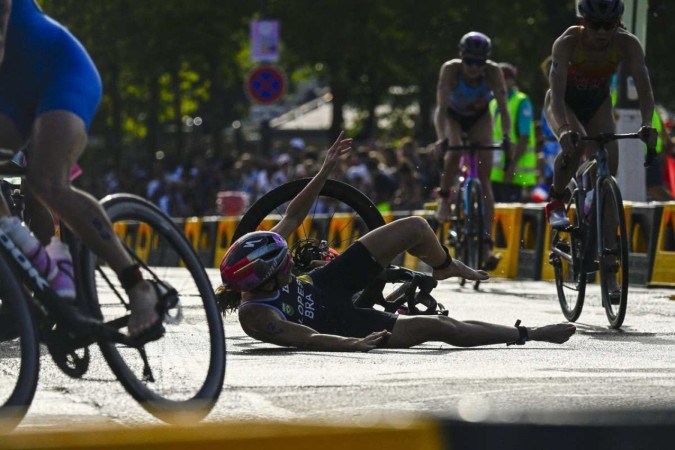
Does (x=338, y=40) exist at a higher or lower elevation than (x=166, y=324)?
lower

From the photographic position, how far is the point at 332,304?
→ 8922mm

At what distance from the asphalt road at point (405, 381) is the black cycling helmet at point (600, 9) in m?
1.90

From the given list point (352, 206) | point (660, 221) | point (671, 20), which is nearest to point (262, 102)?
point (671, 20)

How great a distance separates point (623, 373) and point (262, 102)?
24.2m

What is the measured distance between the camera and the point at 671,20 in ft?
114

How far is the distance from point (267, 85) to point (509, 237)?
1392 centimetres

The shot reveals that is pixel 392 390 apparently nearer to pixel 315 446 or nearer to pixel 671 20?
pixel 315 446

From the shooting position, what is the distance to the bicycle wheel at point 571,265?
36.0ft

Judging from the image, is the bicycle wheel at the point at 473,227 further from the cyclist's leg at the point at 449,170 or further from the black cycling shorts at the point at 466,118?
the black cycling shorts at the point at 466,118

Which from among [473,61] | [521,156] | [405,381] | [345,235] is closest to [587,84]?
[345,235]

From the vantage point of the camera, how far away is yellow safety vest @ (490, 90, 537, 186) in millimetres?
17922

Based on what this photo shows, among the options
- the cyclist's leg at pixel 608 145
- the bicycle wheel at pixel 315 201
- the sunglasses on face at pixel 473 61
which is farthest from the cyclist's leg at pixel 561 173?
the sunglasses on face at pixel 473 61

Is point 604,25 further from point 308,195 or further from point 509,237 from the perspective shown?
point 509,237

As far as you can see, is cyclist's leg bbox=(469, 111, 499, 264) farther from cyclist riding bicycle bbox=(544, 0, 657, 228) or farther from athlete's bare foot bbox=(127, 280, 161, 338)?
athlete's bare foot bbox=(127, 280, 161, 338)
